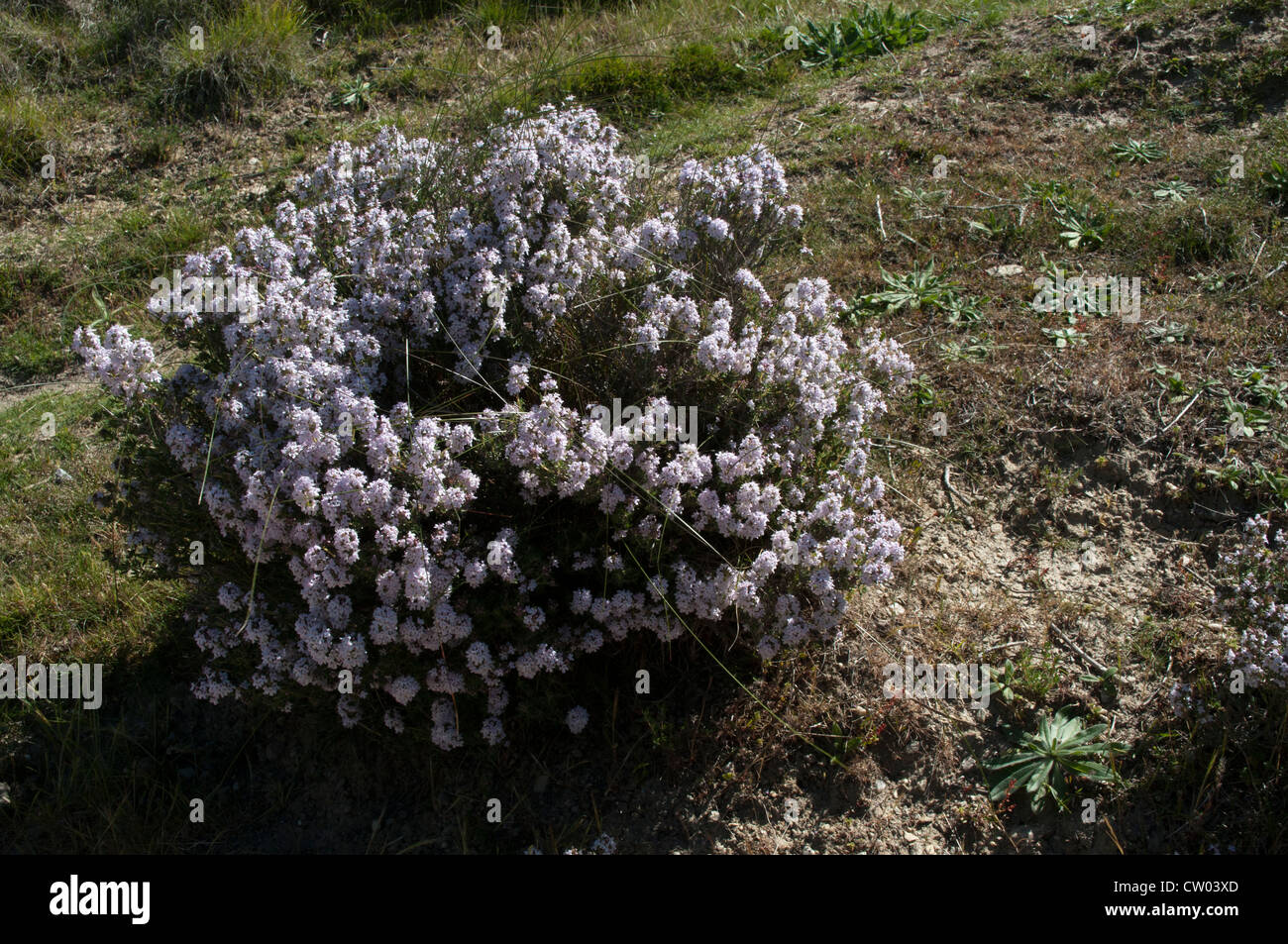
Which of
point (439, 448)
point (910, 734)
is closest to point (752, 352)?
point (439, 448)

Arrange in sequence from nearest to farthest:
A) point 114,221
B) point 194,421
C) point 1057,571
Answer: point 194,421, point 1057,571, point 114,221

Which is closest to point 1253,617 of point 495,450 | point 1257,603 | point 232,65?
point 1257,603

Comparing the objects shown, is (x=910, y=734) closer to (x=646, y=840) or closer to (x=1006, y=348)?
(x=646, y=840)

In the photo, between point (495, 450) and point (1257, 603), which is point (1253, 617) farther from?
point (495, 450)

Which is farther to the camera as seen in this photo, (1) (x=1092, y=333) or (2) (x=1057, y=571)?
(1) (x=1092, y=333)

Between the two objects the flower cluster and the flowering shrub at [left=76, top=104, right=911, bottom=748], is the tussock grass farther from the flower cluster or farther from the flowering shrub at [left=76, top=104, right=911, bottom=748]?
the flower cluster

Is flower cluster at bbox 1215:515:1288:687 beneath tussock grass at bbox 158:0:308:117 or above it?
beneath

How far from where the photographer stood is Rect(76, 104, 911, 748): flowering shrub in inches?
120

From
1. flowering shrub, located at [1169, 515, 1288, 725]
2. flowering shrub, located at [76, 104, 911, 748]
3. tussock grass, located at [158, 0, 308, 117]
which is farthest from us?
tussock grass, located at [158, 0, 308, 117]

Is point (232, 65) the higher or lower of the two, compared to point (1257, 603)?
higher

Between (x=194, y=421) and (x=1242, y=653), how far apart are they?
364 cm

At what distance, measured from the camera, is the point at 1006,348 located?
471 centimetres

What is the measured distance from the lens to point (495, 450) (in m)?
3.13

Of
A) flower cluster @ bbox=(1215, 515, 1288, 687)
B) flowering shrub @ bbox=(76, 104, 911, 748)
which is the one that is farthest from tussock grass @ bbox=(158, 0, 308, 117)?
flower cluster @ bbox=(1215, 515, 1288, 687)
